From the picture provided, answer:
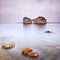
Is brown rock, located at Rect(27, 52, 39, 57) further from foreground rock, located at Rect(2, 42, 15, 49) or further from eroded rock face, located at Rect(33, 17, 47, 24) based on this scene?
eroded rock face, located at Rect(33, 17, 47, 24)

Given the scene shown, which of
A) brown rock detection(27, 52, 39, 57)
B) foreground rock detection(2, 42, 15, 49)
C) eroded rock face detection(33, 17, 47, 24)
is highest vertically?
eroded rock face detection(33, 17, 47, 24)

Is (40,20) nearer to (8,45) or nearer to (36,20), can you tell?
(36,20)

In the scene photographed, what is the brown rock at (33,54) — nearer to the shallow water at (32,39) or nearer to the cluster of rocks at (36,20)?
the shallow water at (32,39)

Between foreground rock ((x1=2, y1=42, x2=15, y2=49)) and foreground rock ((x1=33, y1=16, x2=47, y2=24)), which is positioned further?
foreground rock ((x1=33, y1=16, x2=47, y2=24))

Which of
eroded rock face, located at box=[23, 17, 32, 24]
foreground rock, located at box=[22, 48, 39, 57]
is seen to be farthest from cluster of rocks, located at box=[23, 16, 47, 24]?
foreground rock, located at box=[22, 48, 39, 57]

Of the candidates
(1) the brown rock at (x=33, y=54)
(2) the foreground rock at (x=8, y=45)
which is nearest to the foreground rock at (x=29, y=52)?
(1) the brown rock at (x=33, y=54)

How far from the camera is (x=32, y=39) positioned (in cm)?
228

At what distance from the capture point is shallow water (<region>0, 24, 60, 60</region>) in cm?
176

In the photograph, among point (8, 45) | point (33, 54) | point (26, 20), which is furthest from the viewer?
point (26, 20)

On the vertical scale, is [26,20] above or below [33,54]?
above

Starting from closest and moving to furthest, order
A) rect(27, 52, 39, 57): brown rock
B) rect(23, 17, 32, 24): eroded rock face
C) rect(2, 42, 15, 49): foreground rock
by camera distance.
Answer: rect(27, 52, 39, 57): brown rock
rect(2, 42, 15, 49): foreground rock
rect(23, 17, 32, 24): eroded rock face

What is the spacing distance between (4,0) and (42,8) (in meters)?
0.64

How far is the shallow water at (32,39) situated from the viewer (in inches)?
69.4

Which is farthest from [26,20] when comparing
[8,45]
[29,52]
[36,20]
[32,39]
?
[29,52]
